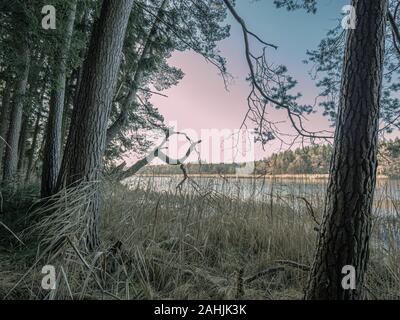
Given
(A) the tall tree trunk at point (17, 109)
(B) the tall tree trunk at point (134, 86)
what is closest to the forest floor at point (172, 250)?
(A) the tall tree trunk at point (17, 109)

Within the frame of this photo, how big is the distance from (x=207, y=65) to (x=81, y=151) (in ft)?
13.6

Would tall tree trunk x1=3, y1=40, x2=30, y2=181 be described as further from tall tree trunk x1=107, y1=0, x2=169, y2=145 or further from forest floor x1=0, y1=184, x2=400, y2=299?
forest floor x1=0, y1=184, x2=400, y2=299

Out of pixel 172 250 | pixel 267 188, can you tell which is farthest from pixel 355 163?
pixel 267 188

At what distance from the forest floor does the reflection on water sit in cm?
12

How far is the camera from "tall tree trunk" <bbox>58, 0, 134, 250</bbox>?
2775mm

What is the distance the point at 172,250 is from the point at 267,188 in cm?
175

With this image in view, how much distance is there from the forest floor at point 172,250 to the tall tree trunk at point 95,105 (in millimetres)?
254

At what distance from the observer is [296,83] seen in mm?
4617

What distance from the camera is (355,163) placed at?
5.86 ft

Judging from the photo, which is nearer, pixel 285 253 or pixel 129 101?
pixel 285 253

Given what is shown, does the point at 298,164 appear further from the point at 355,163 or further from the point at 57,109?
the point at 57,109

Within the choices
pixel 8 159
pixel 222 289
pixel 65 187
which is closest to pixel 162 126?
pixel 8 159

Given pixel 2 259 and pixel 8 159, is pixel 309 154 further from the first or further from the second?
pixel 8 159

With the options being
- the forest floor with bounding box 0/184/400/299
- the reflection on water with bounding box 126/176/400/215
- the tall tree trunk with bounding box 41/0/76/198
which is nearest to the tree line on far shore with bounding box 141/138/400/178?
the reflection on water with bounding box 126/176/400/215
